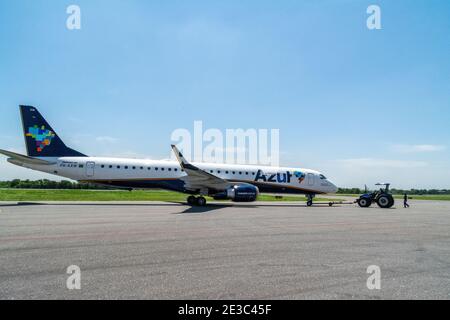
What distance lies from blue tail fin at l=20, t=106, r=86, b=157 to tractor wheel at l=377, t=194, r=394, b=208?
26787mm

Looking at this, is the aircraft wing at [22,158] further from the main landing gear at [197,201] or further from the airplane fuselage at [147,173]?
the main landing gear at [197,201]

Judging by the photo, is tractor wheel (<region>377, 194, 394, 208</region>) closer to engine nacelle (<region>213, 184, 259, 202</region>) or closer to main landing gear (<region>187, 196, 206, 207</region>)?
engine nacelle (<region>213, 184, 259, 202</region>)

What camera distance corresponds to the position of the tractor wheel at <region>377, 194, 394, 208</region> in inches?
1031

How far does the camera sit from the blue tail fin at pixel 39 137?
937 inches

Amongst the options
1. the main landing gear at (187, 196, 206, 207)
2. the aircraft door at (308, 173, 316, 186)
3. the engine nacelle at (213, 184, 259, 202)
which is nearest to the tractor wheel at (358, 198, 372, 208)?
the aircraft door at (308, 173, 316, 186)

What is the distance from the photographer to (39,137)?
78.8 feet

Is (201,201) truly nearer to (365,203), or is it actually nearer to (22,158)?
(22,158)

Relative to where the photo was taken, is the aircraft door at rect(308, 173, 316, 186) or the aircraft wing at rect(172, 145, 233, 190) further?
the aircraft door at rect(308, 173, 316, 186)

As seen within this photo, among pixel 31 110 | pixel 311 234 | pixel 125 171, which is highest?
pixel 31 110

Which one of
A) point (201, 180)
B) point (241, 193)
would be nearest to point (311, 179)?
point (241, 193)

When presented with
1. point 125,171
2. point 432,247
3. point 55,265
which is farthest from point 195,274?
point 125,171
